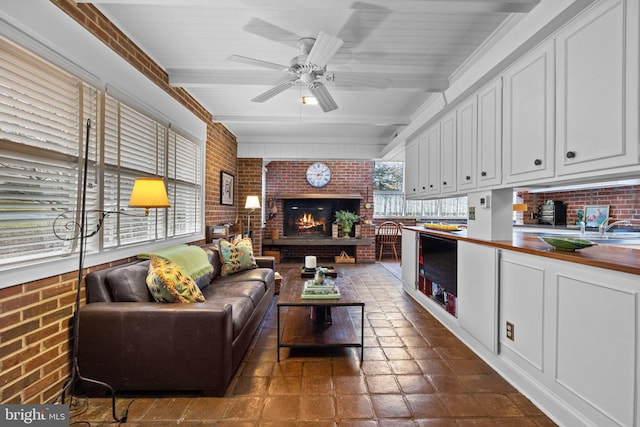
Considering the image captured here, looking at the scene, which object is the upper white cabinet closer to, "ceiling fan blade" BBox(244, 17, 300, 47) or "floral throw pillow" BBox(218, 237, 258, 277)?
"ceiling fan blade" BBox(244, 17, 300, 47)

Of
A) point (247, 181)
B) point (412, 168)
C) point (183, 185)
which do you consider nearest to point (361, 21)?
point (183, 185)

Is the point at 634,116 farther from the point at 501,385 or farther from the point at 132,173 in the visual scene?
the point at 132,173

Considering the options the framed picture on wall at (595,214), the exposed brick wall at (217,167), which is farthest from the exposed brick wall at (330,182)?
the framed picture on wall at (595,214)

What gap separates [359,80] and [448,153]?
1.33 metres

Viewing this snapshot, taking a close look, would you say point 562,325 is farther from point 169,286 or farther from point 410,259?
point 410,259

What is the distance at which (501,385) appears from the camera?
6.55 feet

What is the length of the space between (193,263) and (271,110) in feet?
7.71

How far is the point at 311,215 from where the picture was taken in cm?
683

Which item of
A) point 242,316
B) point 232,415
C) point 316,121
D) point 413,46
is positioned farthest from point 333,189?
point 232,415

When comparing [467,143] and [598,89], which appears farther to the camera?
[467,143]

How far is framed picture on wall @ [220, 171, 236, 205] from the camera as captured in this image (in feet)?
15.6

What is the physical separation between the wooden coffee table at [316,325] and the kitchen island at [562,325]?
0.99m

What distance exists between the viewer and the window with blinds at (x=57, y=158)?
59.2 inches

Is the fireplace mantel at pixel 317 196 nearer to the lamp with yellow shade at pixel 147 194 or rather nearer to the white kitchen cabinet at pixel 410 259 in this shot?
the white kitchen cabinet at pixel 410 259
